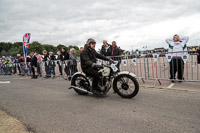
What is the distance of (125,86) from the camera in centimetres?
448

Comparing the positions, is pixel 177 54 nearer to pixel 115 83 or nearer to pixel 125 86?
pixel 125 86

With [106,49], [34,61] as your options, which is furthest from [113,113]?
[34,61]

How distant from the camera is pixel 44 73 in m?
11.5

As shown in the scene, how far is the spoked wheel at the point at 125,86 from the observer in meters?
4.30

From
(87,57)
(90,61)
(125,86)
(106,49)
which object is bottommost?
(125,86)

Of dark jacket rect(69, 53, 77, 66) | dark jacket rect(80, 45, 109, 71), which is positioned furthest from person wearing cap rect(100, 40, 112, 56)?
dark jacket rect(80, 45, 109, 71)

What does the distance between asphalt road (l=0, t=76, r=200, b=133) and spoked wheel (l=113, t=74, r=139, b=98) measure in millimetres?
197

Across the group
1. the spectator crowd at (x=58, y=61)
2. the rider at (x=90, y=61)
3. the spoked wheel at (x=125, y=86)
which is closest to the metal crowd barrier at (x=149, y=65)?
the spectator crowd at (x=58, y=61)

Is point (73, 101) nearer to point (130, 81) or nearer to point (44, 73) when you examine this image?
point (130, 81)

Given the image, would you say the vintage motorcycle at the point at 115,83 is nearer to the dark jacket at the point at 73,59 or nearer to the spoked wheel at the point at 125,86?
the spoked wheel at the point at 125,86

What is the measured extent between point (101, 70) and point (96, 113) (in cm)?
144

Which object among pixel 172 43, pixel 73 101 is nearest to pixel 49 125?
pixel 73 101

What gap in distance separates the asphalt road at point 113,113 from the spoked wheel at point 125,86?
197 millimetres

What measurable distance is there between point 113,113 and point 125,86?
1217 mm
